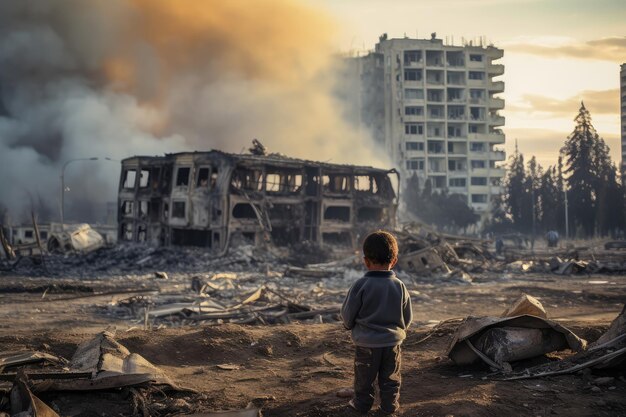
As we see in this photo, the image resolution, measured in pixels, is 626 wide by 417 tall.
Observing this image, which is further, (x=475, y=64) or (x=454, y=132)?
(x=454, y=132)

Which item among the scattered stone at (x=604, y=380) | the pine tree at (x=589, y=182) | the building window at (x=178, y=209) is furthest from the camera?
the pine tree at (x=589, y=182)

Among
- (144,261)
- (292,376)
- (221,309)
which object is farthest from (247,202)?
(292,376)

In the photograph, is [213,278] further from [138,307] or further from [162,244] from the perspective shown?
[162,244]

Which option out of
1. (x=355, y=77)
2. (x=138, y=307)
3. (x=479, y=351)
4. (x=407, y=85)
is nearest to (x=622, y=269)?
(x=138, y=307)

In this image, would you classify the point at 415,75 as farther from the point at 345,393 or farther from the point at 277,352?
the point at 345,393

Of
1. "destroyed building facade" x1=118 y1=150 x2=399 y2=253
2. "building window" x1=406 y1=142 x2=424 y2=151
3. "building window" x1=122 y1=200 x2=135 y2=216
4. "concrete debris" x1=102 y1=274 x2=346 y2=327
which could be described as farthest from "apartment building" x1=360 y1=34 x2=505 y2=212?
"concrete debris" x1=102 y1=274 x2=346 y2=327

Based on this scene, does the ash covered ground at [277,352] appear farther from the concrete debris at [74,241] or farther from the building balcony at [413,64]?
the building balcony at [413,64]

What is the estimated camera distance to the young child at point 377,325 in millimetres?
4758

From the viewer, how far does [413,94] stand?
3221 inches

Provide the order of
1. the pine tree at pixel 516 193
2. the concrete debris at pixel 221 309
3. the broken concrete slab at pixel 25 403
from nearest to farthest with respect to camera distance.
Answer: the broken concrete slab at pixel 25 403, the concrete debris at pixel 221 309, the pine tree at pixel 516 193

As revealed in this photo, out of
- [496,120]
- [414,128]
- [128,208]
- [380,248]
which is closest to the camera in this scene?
[380,248]

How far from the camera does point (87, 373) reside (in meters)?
5.31

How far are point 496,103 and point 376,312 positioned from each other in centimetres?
8570

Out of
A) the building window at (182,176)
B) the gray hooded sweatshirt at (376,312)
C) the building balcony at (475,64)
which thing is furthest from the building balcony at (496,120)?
the gray hooded sweatshirt at (376,312)
